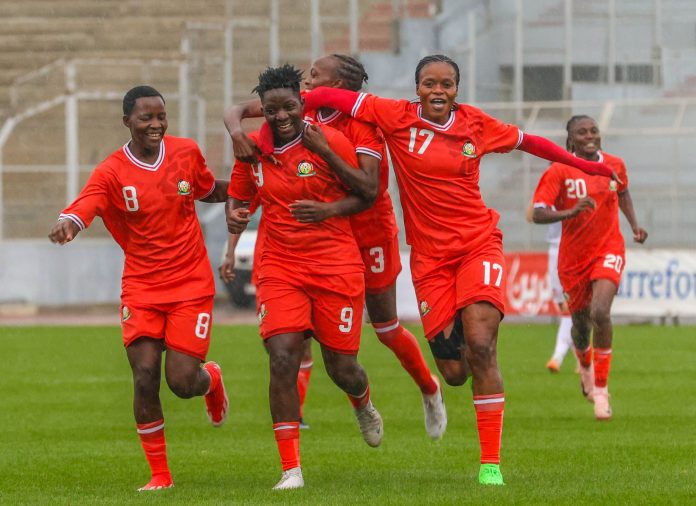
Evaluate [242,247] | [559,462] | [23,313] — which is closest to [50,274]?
[23,313]

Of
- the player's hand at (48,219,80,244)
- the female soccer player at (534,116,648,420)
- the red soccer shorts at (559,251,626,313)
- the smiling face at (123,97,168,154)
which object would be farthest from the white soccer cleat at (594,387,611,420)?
the player's hand at (48,219,80,244)

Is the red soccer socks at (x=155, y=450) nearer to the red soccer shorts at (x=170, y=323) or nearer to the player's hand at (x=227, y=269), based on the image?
the red soccer shorts at (x=170, y=323)

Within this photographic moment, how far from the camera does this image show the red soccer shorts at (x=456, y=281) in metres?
8.15

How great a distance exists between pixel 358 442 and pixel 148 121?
3.26 meters

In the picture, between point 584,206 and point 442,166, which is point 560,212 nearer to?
point 584,206

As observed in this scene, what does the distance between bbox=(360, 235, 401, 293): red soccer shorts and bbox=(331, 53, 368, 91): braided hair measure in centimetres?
100

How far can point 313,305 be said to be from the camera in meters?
8.28

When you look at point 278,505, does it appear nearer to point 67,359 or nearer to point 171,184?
point 171,184

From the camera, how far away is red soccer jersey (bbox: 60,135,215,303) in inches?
327

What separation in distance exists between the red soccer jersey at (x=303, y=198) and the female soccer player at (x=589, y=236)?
12.8 feet

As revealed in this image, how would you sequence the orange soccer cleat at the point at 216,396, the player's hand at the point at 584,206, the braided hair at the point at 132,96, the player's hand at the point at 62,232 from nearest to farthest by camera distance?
the player's hand at the point at 62,232, the braided hair at the point at 132,96, the orange soccer cleat at the point at 216,396, the player's hand at the point at 584,206

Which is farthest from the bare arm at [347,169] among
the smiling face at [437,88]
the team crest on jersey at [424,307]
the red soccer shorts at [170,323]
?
the red soccer shorts at [170,323]

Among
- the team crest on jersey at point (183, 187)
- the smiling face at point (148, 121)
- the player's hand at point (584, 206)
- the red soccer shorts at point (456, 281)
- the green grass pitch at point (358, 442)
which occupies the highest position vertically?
the smiling face at point (148, 121)

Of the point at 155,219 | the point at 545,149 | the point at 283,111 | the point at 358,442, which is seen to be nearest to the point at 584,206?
the point at 358,442
